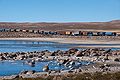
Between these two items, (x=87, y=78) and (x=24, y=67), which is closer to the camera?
(x=87, y=78)

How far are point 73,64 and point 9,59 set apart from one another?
6143 mm

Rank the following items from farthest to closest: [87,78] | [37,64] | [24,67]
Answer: [37,64] < [24,67] < [87,78]

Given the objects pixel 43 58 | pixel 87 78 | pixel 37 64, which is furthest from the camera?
pixel 43 58

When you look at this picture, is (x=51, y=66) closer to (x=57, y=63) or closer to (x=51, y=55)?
(x=57, y=63)

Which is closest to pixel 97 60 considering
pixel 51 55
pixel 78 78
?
pixel 51 55

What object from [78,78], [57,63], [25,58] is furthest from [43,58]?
[78,78]

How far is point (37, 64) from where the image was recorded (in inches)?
1081

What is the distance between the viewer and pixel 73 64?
87.8 feet

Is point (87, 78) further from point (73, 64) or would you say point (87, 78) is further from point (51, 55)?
point (51, 55)

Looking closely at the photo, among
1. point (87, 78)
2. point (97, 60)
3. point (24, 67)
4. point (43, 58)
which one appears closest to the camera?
point (87, 78)

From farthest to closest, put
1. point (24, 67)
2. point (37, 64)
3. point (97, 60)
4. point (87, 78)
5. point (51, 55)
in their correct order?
point (51, 55) < point (97, 60) < point (37, 64) < point (24, 67) < point (87, 78)

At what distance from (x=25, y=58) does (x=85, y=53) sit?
5158 millimetres

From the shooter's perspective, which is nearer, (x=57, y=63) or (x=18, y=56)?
(x=57, y=63)

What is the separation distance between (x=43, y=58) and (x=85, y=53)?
4.11 m
